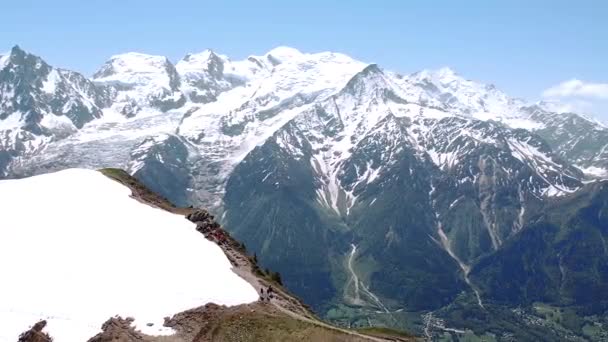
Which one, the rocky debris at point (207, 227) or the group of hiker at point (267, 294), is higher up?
the rocky debris at point (207, 227)

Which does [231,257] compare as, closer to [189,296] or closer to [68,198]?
[189,296]

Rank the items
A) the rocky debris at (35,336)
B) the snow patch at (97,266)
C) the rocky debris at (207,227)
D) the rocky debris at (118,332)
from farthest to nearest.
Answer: the rocky debris at (207,227) → the snow patch at (97,266) → the rocky debris at (118,332) → the rocky debris at (35,336)

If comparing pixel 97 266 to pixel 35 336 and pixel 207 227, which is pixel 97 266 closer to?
pixel 35 336

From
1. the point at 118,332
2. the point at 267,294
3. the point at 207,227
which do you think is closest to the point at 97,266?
the point at 118,332

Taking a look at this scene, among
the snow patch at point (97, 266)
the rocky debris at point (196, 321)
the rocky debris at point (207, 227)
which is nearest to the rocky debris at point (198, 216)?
the rocky debris at point (207, 227)

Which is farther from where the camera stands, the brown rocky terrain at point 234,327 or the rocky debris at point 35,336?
the brown rocky terrain at point 234,327

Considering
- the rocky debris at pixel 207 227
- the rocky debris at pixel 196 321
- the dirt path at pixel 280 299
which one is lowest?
the rocky debris at pixel 196 321

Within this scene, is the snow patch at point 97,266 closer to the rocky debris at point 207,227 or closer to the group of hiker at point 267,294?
the group of hiker at point 267,294
